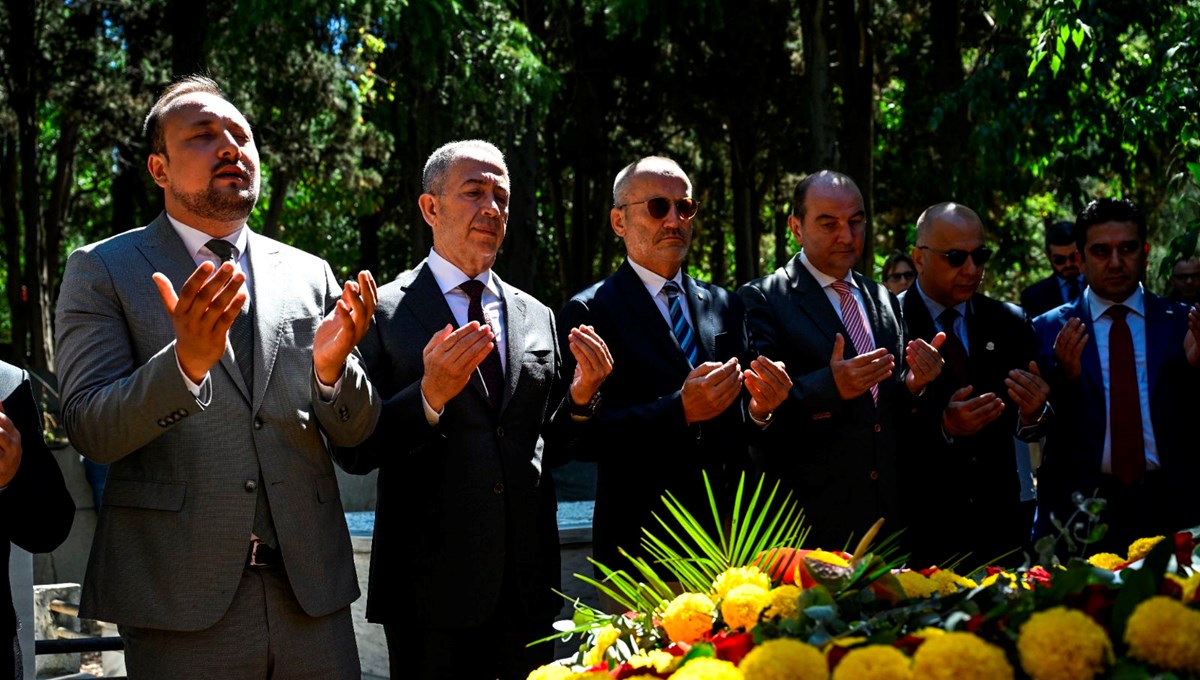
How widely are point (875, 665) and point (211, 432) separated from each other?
2354mm

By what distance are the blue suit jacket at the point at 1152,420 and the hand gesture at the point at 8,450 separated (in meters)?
4.19

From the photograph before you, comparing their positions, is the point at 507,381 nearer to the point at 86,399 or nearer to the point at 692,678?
the point at 86,399

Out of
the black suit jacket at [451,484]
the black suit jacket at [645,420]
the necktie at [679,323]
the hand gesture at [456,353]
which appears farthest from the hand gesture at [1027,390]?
the hand gesture at [456,353]

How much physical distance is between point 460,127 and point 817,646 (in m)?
12.1

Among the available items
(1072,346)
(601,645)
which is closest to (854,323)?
(1072,346)

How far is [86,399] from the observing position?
3.57 m

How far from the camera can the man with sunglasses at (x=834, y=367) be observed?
5219 mm

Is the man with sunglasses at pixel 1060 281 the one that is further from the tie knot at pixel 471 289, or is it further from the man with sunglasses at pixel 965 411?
the tie knot at pixel 471 289

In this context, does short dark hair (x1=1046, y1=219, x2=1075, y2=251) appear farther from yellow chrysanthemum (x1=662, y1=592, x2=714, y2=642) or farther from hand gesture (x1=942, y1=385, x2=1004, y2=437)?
yellow chrysanthemum (x1=662, y1=592, x2=714, y2=642)

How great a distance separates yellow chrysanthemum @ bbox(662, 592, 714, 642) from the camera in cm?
253

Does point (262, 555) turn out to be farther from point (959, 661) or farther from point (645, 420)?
point (959, 661)

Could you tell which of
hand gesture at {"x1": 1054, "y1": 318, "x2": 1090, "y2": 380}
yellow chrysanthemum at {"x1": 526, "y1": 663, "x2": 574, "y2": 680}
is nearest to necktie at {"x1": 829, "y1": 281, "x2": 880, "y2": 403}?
hand gesture at {"x1": 1054, "y1": 318, "x2": 1090, "y2": 380}

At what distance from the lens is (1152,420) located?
18.6ft

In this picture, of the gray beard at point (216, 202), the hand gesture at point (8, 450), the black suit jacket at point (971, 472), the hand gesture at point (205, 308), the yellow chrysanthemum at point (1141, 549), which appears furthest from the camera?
the black suit jacket at point (971, 472)
